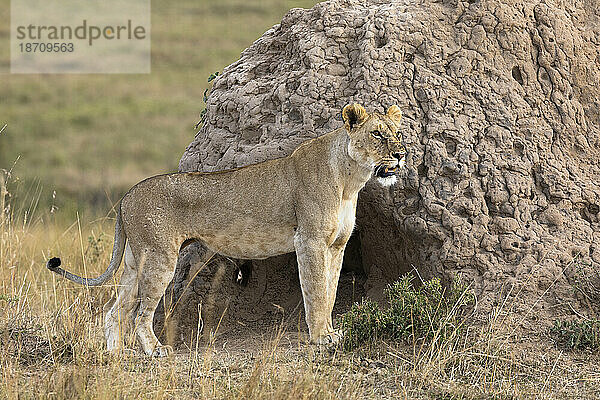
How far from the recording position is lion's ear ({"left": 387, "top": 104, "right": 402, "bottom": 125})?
7426 millimetres

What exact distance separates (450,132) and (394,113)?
0.76 metres

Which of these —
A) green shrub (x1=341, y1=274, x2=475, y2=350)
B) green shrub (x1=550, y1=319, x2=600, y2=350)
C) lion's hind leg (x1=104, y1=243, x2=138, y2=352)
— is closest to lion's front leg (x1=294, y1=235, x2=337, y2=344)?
green shrub (x1=341, y1=274, x2=475, y2=350)

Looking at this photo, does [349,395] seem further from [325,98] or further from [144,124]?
[144,124]

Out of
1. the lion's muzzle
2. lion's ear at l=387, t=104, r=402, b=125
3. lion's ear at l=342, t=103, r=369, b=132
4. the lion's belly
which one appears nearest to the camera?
the lion's muzzle

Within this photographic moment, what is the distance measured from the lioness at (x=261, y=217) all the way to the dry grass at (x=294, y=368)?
0.42 m

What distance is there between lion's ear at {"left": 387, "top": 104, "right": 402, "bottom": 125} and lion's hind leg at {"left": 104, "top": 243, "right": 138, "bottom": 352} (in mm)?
2553

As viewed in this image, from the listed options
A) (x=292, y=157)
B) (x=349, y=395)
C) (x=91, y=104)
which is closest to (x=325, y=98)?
(x=292, y=157)

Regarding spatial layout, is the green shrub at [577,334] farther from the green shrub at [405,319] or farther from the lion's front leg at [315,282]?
the lion's front leg at [315,282]

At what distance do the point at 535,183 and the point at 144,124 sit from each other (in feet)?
99.8

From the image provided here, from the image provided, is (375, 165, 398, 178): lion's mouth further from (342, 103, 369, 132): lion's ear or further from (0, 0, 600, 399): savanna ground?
(0, 0, 600, 399): savanna ground

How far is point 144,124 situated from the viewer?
37000 millimetres

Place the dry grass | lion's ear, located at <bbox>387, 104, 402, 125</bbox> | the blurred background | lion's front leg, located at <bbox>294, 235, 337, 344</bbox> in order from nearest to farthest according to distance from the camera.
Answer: the dry grass < lion's front leg, located at <bbox>294, 235, 337, 344</bbox> < lion's ear, located at <bbox>387, 104, 402, 125</bbox> < the blurred background

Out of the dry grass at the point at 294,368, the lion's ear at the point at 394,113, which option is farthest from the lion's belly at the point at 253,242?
the lion's ear at the point at 394,113

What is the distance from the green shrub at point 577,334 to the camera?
23.2ft
